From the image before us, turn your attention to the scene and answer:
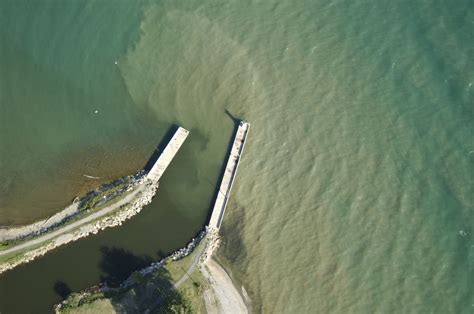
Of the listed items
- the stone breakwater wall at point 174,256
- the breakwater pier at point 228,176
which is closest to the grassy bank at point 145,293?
the stone breakwater wall at point 174,256

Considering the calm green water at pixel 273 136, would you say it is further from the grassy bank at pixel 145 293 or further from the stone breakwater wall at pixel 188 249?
the grassy bank at pixel 145 293

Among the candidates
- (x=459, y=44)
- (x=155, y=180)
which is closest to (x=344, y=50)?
(x=459, y=44)

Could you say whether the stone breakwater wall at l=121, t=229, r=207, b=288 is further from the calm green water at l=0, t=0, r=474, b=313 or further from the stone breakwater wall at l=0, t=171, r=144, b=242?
the stone breakwater wall at l=0, t=171, r=144, b=242

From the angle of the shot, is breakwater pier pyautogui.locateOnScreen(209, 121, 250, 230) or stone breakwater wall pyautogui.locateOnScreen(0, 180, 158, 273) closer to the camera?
breakwater pier pyautogui.locateOnScreen(209, 121, 250, 230)

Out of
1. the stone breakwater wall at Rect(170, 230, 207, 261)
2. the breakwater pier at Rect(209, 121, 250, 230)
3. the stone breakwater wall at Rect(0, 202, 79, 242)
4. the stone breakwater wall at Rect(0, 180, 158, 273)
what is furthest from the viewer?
the stone breakwater wall at Rect(0, 202, 79, 242)

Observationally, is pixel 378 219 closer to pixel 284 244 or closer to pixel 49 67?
pixel 284 244

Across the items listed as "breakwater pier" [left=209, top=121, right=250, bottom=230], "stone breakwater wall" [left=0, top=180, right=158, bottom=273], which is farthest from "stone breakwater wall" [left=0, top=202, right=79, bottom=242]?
"breakwater pier" [left=209, top=121, right=250, bottom=230]

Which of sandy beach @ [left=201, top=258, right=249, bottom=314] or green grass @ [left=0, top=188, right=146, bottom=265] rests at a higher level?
green grass @ [left=0, top=188, right=146, bottom=265]
